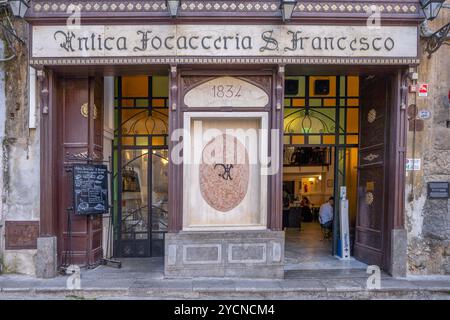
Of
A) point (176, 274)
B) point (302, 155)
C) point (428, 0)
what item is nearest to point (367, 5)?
point (428, 0)

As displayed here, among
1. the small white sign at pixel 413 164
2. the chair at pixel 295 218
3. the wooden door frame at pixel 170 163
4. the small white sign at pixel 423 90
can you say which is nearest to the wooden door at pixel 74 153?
the wooden door frame at pixel 170 163

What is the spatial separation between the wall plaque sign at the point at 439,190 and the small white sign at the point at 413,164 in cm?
43

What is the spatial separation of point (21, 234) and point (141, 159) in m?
2.95

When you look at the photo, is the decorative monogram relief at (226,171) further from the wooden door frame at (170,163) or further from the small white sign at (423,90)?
the small white sign at (423,90)

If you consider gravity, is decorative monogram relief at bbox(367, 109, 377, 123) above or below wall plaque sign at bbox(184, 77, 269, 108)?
below

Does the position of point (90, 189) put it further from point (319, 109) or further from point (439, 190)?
point (439, 190)

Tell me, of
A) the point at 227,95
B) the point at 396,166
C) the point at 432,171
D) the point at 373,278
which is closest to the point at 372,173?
the point at 396,166

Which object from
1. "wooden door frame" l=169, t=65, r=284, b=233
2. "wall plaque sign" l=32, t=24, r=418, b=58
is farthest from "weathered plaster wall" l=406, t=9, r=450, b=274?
"wooden door frame" l=169, t=65, r=284, b=233

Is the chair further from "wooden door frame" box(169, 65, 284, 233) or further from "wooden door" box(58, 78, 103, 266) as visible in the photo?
"wooden door" box(58, 78, 103, 266)

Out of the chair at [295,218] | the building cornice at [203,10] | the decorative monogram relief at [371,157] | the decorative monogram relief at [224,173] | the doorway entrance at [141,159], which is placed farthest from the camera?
the chair at [295,218]

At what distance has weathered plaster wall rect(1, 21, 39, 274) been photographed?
7.01 meters

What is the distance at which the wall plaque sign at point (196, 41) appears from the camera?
21.7 ft

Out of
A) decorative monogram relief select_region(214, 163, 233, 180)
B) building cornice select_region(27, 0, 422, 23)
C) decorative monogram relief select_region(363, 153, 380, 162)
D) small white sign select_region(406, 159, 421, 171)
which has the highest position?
building cornice select_region(27, 0, 422, 23)

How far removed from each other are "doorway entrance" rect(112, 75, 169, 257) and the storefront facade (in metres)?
0.87
